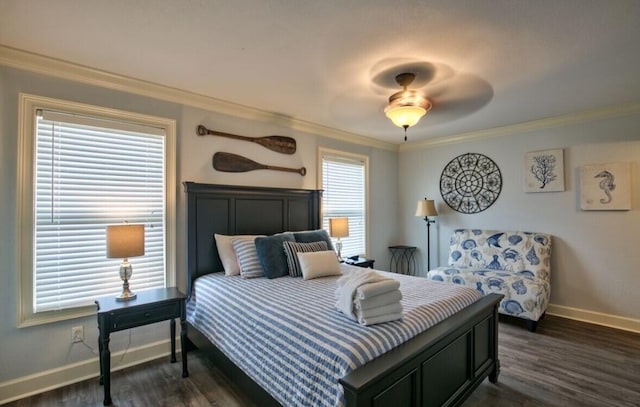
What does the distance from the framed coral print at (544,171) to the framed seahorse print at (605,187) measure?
9.1 inches

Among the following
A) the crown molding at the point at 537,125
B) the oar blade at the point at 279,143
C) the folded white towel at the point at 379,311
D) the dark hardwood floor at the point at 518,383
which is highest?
the crown molding at the point at 537,125

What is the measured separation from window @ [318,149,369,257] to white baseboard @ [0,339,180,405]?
8.01 feet

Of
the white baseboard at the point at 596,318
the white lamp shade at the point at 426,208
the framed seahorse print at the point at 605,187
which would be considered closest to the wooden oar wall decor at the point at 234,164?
the white lamp shade at the point at 426,208

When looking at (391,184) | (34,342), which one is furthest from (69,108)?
(391,184)

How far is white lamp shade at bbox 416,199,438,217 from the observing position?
477 cm

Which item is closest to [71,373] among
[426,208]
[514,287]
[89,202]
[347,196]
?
[89,202]

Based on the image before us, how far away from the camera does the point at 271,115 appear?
3758mm

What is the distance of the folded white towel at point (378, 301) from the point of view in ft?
5.65

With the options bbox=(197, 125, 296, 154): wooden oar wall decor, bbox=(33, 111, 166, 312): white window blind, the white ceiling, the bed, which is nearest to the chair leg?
the bed

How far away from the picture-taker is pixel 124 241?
2.40 m

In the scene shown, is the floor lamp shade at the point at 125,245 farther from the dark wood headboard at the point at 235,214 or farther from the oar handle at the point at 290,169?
the oar handle at the point at 290,169

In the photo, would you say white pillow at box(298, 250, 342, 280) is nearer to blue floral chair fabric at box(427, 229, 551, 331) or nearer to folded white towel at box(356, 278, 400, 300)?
folded white towel at box(356, 278, 400, 300)

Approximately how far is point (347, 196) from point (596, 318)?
335 cm

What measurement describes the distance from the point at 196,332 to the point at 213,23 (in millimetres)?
2419
